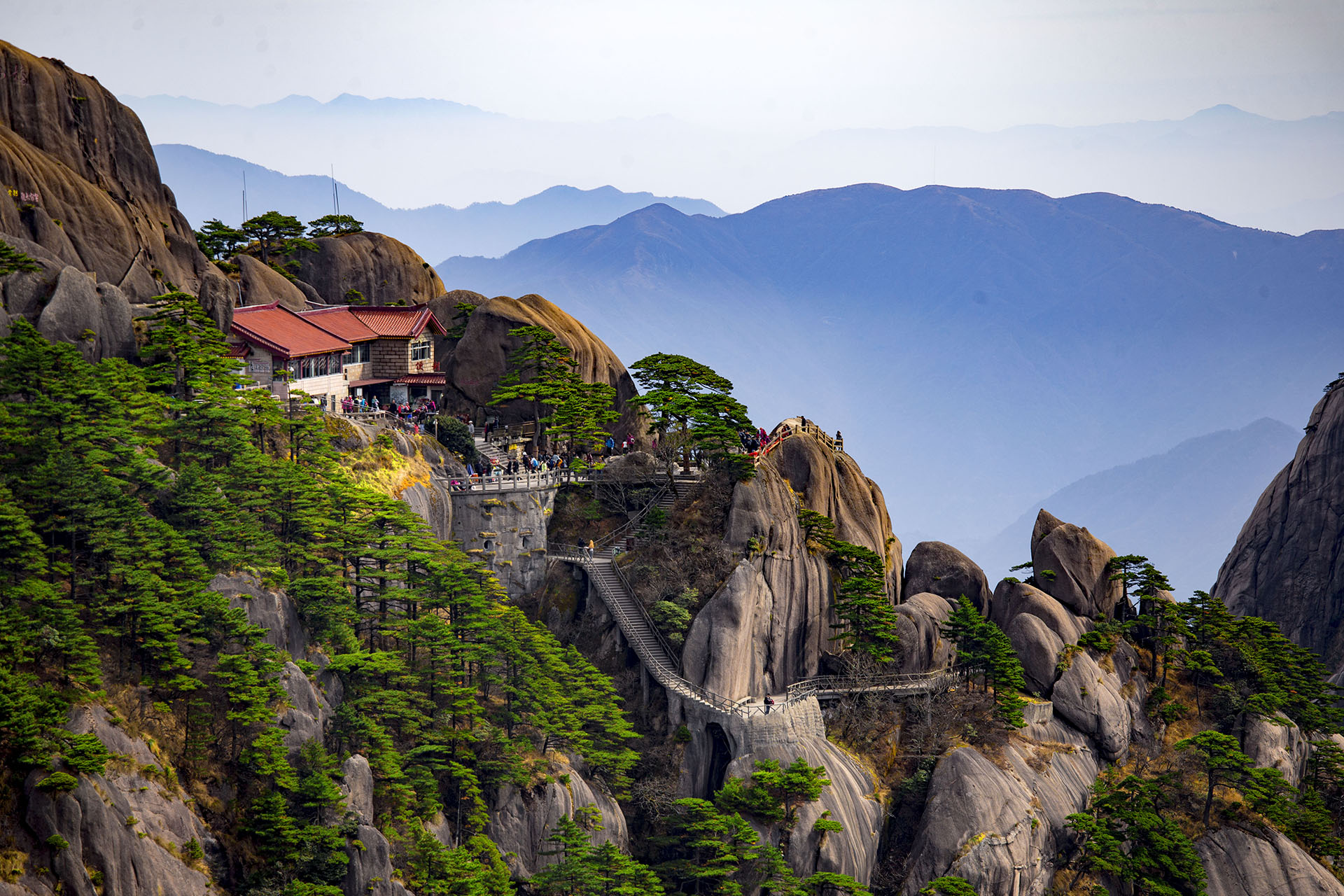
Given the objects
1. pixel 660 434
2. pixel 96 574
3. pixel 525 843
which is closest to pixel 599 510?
pixel 660 434

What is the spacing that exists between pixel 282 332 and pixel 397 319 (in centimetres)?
1049

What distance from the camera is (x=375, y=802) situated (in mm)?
56375

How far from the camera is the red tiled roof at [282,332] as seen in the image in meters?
73.0

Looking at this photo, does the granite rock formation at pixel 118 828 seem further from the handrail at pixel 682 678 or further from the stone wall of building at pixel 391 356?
the stone wall of building at pixel 391 356

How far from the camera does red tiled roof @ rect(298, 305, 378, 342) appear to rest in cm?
8062

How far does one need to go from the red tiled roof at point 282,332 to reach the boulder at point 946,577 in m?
36.9

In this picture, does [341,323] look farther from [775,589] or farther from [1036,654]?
[1036,654]

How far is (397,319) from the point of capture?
8500cm

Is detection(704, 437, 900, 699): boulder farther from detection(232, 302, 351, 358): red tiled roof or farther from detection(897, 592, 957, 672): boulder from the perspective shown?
detection(232, 302, 351, 358): red tiled roof

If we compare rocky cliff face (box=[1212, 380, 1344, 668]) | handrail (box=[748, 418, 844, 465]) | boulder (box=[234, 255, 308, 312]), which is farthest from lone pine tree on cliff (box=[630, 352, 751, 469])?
rocky cliff face (box=[1212, 380, 1344, 668])

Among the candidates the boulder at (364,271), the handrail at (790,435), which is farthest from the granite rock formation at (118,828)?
the boulder at (364,271)

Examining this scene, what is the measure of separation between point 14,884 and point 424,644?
22.5 m

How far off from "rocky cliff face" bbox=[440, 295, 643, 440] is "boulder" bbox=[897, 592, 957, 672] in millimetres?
22726

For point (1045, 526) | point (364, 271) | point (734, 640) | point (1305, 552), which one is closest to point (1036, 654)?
point (1045, 526)
